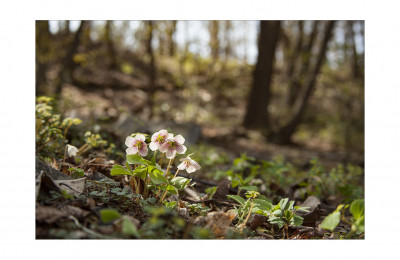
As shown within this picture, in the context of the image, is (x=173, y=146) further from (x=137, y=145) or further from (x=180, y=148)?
(x=137, y=145)

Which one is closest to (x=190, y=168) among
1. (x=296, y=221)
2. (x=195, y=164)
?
(x=195, y=164)

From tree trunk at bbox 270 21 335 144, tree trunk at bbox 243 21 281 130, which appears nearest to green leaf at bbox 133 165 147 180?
tree trunk at bbox 270 21 335 144

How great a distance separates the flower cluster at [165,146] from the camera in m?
1.82

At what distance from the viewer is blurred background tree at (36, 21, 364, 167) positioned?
7.36m

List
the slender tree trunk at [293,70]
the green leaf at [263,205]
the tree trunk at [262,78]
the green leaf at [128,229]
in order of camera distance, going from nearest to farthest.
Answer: the green leaf at [128,229] → the green leaf at [263,205] → the tree trunk at [262,78] → the slender tree trunk at [293,70]

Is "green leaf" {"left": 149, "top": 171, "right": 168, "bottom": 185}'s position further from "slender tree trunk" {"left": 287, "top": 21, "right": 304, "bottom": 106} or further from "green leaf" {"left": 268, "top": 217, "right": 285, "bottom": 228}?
"slender tree trunk" {"left": 287, "top": 21, "right": 304, "bottom": 106}

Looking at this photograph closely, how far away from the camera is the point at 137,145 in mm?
1854

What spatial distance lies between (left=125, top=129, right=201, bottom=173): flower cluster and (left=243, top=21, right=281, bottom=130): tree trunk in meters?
7.36

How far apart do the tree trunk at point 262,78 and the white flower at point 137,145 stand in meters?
7.41

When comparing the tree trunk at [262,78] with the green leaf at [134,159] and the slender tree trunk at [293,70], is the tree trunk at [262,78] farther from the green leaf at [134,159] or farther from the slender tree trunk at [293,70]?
the green leaf at [134,159]

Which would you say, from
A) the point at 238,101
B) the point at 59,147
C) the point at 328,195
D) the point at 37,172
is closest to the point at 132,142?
the point at 37,172

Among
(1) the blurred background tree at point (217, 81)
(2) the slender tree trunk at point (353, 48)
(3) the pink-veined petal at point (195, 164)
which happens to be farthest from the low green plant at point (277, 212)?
(2) the slender tree trunk at point (353, 48)
